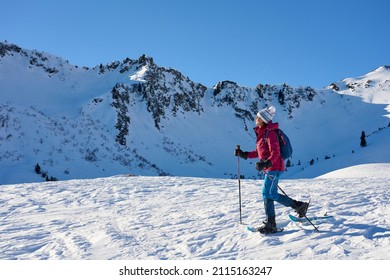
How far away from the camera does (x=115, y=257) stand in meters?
5.46

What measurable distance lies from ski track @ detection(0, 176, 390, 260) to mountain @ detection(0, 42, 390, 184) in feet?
43.2

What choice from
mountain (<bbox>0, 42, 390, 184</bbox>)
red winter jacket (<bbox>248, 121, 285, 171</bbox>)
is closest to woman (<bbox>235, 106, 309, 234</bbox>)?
red winter jacket (<bbox>248, 121, 285, 171</bbox>)

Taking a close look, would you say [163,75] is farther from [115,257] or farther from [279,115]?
[115,257]

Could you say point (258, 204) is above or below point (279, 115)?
below

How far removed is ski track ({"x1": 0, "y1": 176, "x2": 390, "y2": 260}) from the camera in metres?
5.52

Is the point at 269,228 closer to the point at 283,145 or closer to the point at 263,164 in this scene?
the point at 263,164

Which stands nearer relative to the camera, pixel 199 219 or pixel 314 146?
pixel 199 219

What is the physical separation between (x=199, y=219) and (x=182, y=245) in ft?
5.86

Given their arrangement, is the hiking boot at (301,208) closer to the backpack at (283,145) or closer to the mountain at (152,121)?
the backpack at (283,145)

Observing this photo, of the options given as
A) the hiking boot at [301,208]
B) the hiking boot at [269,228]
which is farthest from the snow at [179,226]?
the hiking boot at [301,208]

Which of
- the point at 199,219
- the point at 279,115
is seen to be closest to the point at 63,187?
the point at 199,219

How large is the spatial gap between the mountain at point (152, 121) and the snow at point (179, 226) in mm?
13005

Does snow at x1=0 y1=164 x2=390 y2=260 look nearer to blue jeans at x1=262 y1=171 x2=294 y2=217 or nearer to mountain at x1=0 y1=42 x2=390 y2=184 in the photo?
blue jeans at x1=262 y1=171 x2=294 y2=217

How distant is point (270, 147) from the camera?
6.21m
